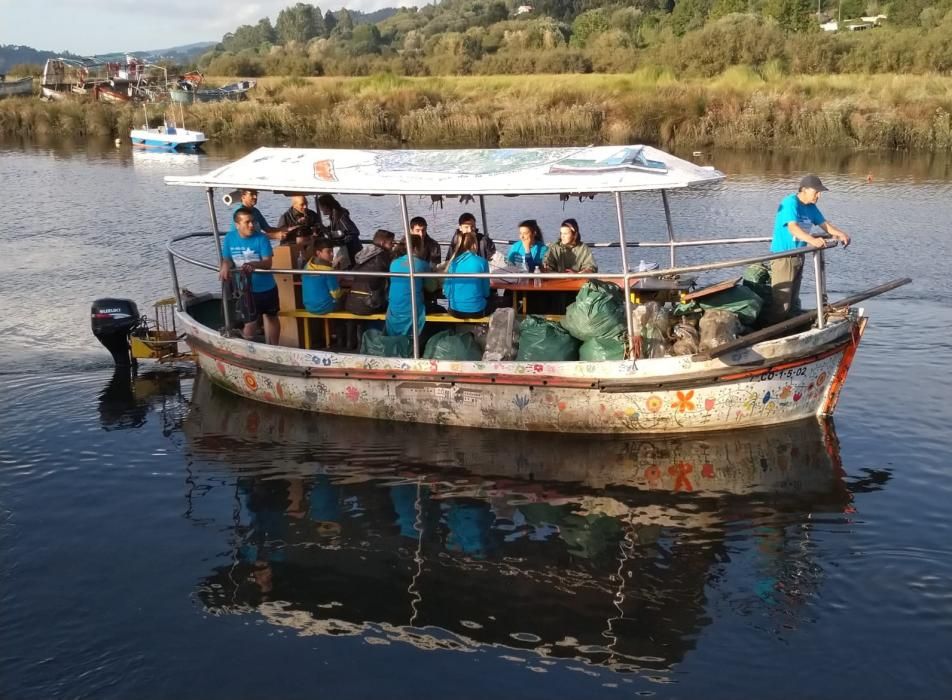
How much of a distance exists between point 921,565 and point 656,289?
4.07m

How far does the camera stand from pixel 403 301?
414 inches

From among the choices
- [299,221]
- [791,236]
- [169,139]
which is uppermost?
[169,139]

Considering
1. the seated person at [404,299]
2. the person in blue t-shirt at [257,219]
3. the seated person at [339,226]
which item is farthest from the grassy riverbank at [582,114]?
the seated person at [404,299]

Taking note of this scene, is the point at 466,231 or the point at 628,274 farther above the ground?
the point at 466,231

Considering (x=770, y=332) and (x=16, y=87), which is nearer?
(x=770, y=332)

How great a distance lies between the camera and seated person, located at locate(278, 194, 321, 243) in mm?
11625

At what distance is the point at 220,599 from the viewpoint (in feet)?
24.1

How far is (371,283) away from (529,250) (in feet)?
6.32

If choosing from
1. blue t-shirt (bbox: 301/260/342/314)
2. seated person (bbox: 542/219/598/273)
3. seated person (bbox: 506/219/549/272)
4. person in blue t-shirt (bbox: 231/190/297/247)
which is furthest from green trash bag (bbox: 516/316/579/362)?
person in blue t-shirt (bbox: 231/190/297/247)

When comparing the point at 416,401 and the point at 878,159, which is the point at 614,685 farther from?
the point at 878,159

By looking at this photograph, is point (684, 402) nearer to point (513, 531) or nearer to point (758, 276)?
point (758, 276)

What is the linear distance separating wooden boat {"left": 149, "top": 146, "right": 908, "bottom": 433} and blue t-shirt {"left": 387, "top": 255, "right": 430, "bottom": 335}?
0.48 metres

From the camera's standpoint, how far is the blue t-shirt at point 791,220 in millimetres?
9789

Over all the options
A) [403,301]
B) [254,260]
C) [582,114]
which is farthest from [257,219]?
[582,114]
